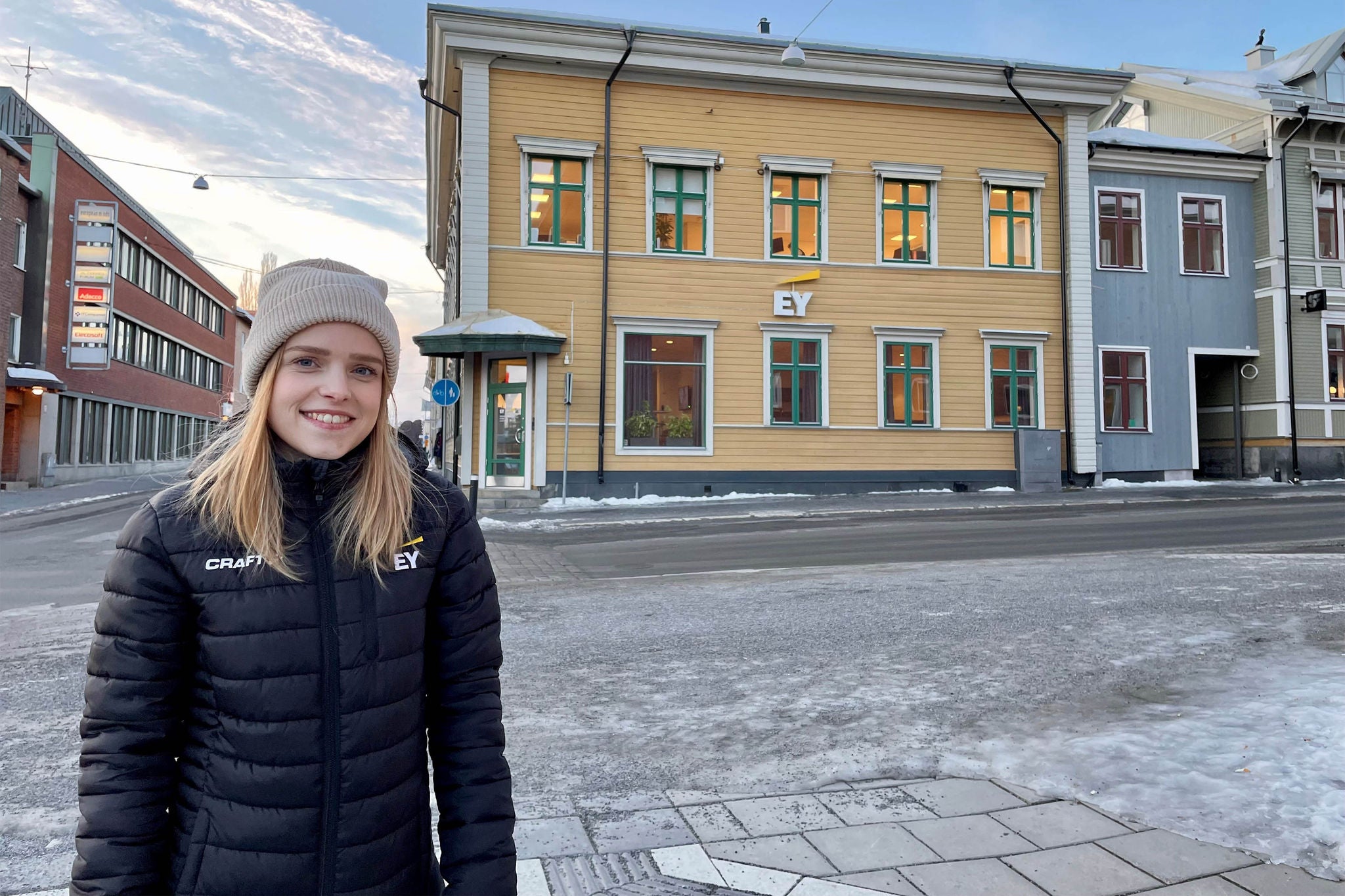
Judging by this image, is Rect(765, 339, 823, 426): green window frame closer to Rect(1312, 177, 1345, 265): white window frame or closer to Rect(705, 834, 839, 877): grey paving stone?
Rect(1312, 177, 1345, 265): white window frame

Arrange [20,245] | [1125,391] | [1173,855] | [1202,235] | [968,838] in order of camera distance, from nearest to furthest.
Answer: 1. [1173,855]
2. [968,838]
3. [1125,391]
4. [1202,235]
5. [20,245]

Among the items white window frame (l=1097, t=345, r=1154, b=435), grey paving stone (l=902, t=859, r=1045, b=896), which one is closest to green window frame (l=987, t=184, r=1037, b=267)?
white window frame (l=1097, t=345, r=1154, b=435)

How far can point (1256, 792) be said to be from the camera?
3.44 meters

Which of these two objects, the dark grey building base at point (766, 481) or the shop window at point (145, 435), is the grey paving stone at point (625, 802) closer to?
the dark grey building base at point (766, 481)

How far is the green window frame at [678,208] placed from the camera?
20.2 m

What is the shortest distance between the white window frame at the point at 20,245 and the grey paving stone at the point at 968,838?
3301cm

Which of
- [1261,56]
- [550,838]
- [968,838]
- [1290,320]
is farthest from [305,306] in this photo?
[1261,56]

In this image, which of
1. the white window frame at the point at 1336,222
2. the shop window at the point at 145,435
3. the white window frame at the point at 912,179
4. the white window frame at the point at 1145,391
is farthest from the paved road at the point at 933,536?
the shop window at the point at 145,435

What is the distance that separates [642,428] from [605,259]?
3716mm

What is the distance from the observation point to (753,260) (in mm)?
20578

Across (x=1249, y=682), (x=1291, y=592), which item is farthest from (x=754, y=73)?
(x=1249, y=682)

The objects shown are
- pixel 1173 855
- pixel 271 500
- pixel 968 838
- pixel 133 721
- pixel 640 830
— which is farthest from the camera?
pixel 640 830

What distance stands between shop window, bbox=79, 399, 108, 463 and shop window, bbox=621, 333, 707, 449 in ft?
75.8

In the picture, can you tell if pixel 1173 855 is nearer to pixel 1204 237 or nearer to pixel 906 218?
pixel 906 218
